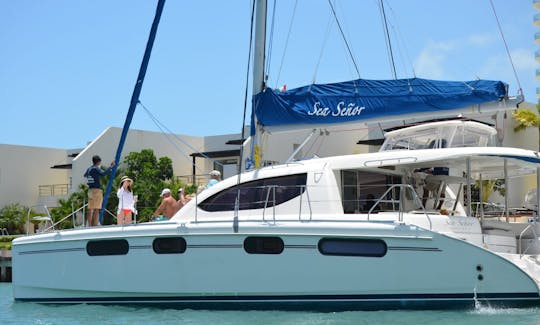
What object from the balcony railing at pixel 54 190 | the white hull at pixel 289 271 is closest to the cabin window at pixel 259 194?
the white hull at pixel 289 271

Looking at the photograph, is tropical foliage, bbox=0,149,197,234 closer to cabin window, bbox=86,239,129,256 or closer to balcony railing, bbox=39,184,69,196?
balcony railing, bbox=39,184,69,196

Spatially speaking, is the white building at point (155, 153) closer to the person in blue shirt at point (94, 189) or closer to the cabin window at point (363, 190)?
the person in blue shirt at point (94, 189)

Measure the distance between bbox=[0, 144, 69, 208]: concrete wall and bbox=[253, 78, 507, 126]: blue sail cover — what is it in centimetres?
2557

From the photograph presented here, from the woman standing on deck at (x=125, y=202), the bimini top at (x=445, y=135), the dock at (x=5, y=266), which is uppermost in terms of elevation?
the bimini top at (x=445, y=135)

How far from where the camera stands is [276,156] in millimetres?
29188

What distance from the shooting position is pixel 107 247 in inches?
410

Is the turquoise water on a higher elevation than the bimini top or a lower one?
lower

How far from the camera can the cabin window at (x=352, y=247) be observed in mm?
9109

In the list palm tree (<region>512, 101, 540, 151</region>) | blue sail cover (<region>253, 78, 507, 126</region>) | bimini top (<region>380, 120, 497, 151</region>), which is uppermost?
palm tree (<region>512, 101, 540, 151</region>)

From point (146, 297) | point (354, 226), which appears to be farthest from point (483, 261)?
point (146, 297)

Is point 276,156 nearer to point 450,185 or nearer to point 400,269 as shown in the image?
point 450,185

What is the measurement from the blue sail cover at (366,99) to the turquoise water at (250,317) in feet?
10.4

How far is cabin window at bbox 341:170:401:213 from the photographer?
10.5 meters

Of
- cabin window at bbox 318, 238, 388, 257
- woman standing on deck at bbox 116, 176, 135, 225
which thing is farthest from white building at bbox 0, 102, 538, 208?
cabin window at bbox 318, 238, 388, 257
